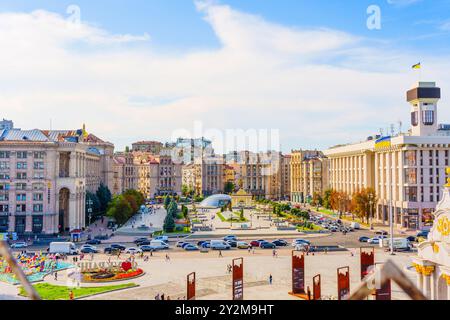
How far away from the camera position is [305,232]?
5034cm

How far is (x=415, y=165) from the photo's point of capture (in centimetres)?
5409

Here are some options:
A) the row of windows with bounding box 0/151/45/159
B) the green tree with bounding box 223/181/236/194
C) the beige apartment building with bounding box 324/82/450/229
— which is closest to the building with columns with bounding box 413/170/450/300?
the beige apartment building with bounding box 324/82/450/229

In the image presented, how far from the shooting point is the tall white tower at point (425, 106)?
56.4 meters

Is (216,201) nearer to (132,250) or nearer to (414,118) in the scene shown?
(414,118)

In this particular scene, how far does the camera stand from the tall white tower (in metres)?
56.4

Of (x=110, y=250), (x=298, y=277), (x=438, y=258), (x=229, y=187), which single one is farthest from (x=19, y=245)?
(x=229, y=187)

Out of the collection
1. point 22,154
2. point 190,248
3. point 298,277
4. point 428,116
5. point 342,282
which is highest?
point 428,116

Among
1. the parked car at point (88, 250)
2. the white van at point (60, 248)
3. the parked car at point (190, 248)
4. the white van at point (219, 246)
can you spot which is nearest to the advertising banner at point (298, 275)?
the white van at point (219, 246)

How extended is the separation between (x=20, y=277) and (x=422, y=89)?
195 ft

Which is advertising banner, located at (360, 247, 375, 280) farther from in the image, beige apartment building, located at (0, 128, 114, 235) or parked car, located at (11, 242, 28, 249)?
beige apartment building, located at (0, 128, 114, 235)

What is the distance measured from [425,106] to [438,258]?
163ft

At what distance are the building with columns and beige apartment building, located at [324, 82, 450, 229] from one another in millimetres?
38677
